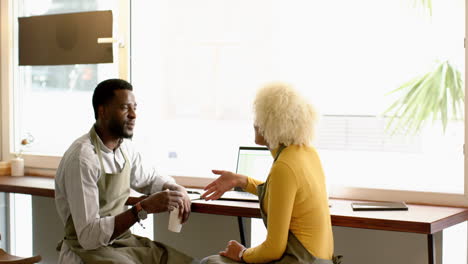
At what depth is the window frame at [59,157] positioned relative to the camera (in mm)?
3146

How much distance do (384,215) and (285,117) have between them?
2.32 ft

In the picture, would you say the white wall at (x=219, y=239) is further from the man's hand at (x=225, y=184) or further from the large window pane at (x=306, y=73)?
the man's hand at (x=225, y=184)

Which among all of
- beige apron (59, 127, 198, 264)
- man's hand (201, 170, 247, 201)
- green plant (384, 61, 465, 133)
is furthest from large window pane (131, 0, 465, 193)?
beige apron (59, 127, 198, 264)

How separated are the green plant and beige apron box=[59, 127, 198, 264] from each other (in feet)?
4.06

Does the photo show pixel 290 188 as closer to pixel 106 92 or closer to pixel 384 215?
pixel 384 215

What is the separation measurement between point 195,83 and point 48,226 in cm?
139

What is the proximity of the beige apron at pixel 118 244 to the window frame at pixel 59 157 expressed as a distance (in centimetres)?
82

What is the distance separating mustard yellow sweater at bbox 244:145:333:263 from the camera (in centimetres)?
226

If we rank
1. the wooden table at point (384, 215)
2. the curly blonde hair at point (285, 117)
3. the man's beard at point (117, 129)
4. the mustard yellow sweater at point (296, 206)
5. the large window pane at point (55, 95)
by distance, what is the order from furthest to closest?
the large window pane at point (55, 95) → the man's beard at point (117, 129) → the wooden table at point (384, 215) → the curly blonde hair at point (285, 117) → the mustard yellow sweater at point (296, 206)

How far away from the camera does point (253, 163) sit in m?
3.44

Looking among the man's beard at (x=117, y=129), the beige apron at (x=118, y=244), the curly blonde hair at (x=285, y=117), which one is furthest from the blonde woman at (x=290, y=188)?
the man's beard at (x=117, y=129)

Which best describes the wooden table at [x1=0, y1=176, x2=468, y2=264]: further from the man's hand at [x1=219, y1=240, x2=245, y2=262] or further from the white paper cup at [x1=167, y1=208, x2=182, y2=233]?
the man's hand at [x1=219, y1=240, x2=245, y2=262]

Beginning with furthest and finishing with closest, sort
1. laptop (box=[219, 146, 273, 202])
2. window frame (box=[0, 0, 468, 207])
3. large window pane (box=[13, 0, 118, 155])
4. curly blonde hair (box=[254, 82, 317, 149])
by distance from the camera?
large window pane (box=[13, 0, 118, 155])
laptop (box=[219, 146, 273, 202])
window frame (box=[0, 0, 468, 207])
curly blonde hair (box=[254, 82, 317, 149])

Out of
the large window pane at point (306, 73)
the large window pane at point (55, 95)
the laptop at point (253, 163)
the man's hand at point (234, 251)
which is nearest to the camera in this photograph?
the man's hand at point (234, 251)
